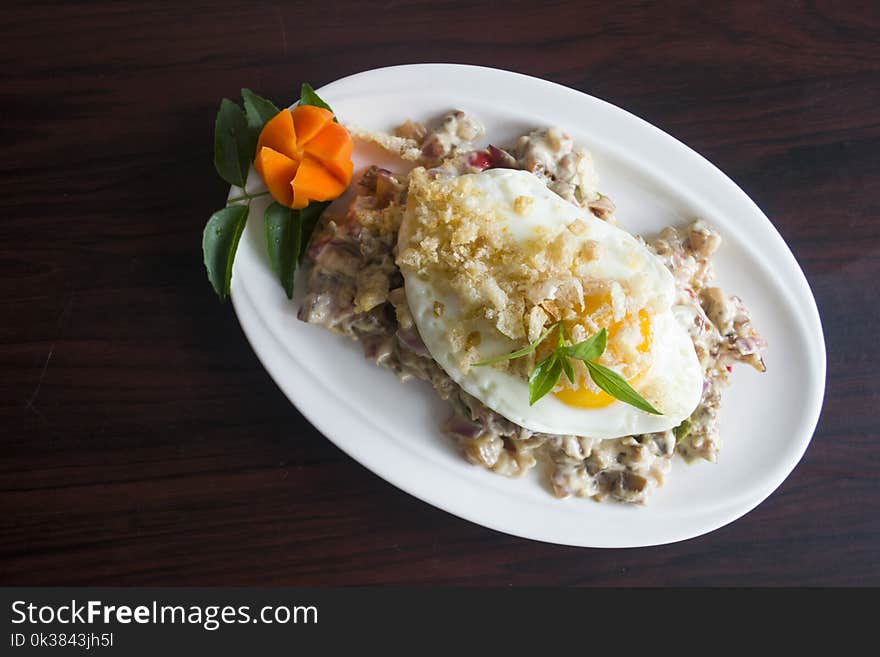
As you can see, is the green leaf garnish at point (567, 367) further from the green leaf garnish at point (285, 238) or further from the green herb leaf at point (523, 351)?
the green leaf garnish at point (285, 238)

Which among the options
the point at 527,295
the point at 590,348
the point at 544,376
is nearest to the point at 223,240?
the point at 527,295

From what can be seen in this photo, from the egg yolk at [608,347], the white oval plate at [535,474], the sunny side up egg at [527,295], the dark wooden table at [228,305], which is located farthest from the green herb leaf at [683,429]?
the dark wooden table at [228,305]

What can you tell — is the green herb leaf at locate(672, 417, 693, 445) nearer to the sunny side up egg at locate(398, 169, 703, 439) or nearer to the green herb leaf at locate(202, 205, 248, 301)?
the sunny side up egg at locate(398, 169, 703, 439)

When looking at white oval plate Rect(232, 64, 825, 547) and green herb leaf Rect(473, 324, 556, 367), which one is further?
white oval plate Rect(232, 64, 825, 547)

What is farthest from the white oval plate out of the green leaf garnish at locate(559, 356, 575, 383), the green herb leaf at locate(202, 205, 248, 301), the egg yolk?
the green leaf garnish at locate(559, 356, 575, 383)

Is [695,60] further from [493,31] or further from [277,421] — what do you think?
[277,421]

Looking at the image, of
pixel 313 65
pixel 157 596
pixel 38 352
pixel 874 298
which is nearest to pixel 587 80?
pixel 313 65
